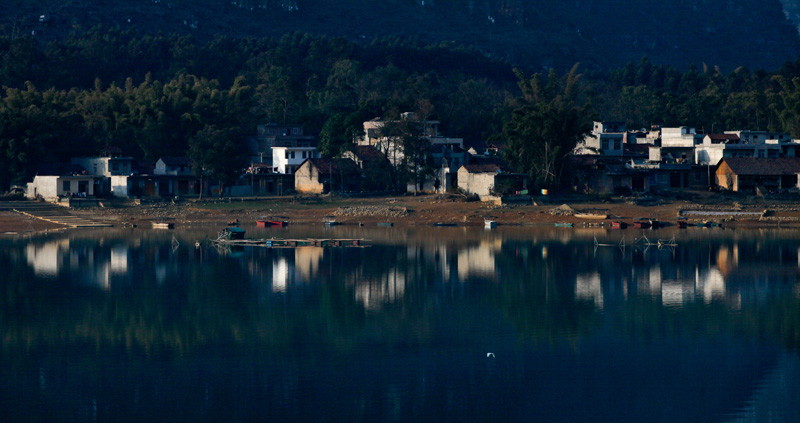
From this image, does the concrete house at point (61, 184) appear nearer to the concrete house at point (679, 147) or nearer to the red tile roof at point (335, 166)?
the red tile roof at point (335, 166)

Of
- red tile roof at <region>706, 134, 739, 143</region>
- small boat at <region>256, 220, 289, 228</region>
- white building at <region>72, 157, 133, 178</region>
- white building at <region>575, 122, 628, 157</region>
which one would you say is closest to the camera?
small boat at <region>256, 220, 289, 228</region>

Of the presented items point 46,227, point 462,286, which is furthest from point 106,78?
point 462,286

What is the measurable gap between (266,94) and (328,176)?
31.5m

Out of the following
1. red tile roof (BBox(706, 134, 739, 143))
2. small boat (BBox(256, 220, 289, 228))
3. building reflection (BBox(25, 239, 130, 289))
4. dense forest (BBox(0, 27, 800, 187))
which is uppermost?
dense forest (BBox(0, 27, 800, 187))

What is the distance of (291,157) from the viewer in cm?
8438

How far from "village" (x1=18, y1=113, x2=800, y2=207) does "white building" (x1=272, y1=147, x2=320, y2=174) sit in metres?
0.08

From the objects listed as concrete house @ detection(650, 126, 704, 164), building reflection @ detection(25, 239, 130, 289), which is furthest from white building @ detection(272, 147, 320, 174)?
concrete house @ detection(650, 126, 704, 164)

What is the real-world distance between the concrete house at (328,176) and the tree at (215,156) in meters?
5.72

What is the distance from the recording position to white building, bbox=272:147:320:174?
8407cm

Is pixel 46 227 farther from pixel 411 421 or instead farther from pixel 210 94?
pixel 411 421

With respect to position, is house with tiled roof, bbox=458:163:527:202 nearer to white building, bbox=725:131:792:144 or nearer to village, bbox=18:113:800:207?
village, bbox=18:113:800:207

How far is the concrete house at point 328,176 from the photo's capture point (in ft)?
251

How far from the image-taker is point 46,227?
6375 cm

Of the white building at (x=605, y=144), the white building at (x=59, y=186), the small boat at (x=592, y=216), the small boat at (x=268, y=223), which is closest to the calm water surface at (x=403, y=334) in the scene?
the small boat at (x=268, y=223)
